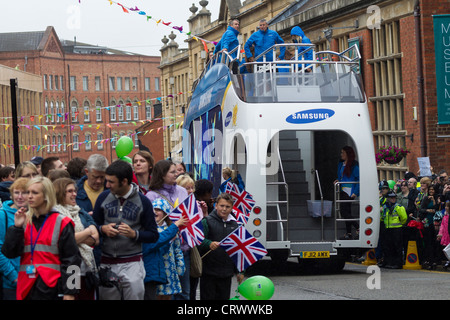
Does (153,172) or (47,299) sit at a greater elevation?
(153,172)

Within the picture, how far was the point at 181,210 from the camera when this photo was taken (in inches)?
391

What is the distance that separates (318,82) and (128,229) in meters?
10.1

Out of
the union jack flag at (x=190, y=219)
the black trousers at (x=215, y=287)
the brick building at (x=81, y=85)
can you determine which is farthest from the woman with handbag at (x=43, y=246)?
the brick building at (x=81, y=85)

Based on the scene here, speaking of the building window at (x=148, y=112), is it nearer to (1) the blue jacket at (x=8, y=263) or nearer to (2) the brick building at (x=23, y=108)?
(2) the brick building at (x=23, y=108)

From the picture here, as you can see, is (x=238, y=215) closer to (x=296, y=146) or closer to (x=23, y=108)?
(x=296, y=146)

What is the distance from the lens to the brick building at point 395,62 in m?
28.6

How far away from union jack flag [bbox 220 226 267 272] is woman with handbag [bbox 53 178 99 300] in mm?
2123

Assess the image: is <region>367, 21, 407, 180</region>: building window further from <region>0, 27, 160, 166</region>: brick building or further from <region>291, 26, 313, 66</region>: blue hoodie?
<region>0, 27, 160, 166</region>: brick building

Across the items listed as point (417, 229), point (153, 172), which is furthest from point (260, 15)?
point (153, 172)

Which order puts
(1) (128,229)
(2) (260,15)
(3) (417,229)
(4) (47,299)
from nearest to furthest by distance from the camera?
(4) (47,299) → (1) (128,229) → (3) (417,229) → (2) (260,15)

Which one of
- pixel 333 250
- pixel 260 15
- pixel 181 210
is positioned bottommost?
pixel 333 250

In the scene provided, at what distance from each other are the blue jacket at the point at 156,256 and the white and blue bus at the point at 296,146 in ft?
26.0
